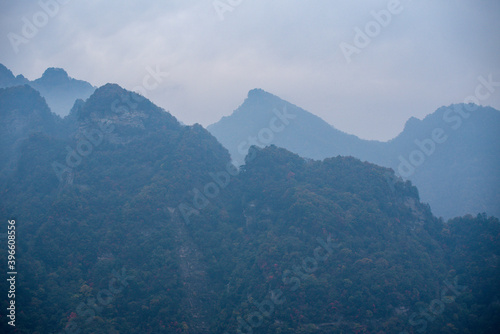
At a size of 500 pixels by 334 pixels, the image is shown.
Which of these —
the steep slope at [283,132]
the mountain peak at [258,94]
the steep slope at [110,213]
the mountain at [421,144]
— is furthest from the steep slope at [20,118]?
the mountain peak at [258,94]

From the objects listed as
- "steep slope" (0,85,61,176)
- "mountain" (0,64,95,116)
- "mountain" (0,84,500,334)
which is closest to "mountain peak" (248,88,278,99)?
"mountain" (0,64,95,116)

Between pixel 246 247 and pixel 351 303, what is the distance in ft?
56.0

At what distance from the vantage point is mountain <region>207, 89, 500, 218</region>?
91.0 meters

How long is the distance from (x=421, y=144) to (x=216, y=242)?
8712 cm

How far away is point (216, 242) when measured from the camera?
172 ft

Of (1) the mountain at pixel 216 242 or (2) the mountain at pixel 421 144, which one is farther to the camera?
(2) the mountain at pixel 421 144

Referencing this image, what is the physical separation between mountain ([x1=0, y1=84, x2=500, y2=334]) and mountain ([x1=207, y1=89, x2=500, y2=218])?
131ft

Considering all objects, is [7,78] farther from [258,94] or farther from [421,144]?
[421,144]

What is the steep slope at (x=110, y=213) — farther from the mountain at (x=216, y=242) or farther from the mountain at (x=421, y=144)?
the mountain at (x=421, y=144)

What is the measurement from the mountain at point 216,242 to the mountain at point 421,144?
40.0m

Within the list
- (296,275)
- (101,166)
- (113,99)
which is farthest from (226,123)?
(296,275)

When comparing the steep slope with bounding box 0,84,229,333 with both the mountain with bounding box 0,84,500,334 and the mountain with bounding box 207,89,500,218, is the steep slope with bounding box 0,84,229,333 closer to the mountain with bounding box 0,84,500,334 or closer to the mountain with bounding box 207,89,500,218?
the mountain with bounding box 0,84,500,334

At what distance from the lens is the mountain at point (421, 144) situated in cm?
9100

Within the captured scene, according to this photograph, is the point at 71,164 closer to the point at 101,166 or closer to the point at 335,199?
the point at 101,166
